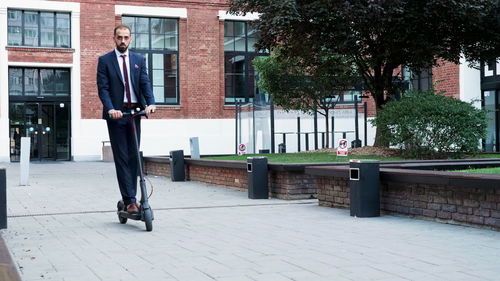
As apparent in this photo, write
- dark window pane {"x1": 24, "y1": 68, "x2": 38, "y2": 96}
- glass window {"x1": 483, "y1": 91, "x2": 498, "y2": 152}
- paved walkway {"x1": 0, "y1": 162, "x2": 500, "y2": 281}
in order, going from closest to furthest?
1. paved walkway {"x1": 0, "y1": 162, "x2": 500, "y2": 281}
2. glass window {"x1": 483, "y1": 91, "x2": 498, "y2": 152}
3. dark window pane {"x1": 24, "y1": 68, "x2": 38, "y2": 96}

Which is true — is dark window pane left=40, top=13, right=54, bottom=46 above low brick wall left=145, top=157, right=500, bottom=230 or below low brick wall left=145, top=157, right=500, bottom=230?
above

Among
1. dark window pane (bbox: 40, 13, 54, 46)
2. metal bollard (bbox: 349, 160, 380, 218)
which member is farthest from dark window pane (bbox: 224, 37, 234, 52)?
metal bollard (bbox: 349, 160, 380, 218)

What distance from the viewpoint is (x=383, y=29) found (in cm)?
1536

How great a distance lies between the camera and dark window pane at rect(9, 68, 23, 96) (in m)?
30.2

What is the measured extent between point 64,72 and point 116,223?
24131 millimetres

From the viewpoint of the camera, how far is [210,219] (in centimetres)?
873

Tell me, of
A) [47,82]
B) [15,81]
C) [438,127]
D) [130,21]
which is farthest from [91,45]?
[438,127]

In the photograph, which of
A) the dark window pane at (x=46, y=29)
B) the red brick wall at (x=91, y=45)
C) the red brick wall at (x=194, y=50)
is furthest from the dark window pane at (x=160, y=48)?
the dark window pane at (x=46, y=29)

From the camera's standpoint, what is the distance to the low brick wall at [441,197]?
286 inches

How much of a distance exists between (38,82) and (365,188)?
2464 cm

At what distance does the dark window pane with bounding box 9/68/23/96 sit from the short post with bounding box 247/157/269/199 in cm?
2128

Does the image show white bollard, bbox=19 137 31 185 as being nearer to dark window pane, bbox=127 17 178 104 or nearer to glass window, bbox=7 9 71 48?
glass window, bbox=7 9 71 48

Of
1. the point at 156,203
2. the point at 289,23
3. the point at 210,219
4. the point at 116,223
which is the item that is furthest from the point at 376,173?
the point at 289,23

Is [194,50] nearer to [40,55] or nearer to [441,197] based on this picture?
[40,55]
